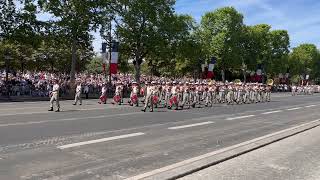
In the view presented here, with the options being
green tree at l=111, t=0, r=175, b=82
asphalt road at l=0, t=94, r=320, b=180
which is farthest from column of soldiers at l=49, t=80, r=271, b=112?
green tree at l=111, t=0, r=175, b=82

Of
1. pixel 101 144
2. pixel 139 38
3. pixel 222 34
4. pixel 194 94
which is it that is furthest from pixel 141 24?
pixel 101 144

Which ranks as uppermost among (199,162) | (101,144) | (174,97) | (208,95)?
(208,95)

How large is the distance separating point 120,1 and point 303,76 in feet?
286

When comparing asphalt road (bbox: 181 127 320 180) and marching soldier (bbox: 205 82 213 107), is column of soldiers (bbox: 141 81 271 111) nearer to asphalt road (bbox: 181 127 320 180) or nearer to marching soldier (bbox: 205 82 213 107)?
marching soldier (bbox: 205 82 213 107)

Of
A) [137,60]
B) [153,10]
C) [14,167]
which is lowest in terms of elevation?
[14,167]

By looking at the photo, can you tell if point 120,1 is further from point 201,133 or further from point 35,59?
point 201,133

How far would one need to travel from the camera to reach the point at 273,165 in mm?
10953

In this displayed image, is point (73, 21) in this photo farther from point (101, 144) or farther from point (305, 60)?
point (305, 60)

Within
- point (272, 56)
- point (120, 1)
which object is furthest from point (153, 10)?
point (272, 56)

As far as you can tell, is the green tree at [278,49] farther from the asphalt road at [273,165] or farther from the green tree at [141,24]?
the asphalt road at [273,165]

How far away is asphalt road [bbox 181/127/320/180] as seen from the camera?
31.7 ft

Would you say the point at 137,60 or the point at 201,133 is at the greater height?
the point at 137,60

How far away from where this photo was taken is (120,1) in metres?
59.1

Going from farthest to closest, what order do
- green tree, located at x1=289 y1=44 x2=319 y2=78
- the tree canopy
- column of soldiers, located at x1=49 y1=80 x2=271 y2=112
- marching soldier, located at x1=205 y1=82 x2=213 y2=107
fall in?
green tree, located at x1=289 y1=44 x2=319 y2=78, the tree canopy, marching soldier, located at x1=205 y1=82 x2=213 y2=107, column of soldiers, located at x1=49 y1=80 x2=271 y2=112
